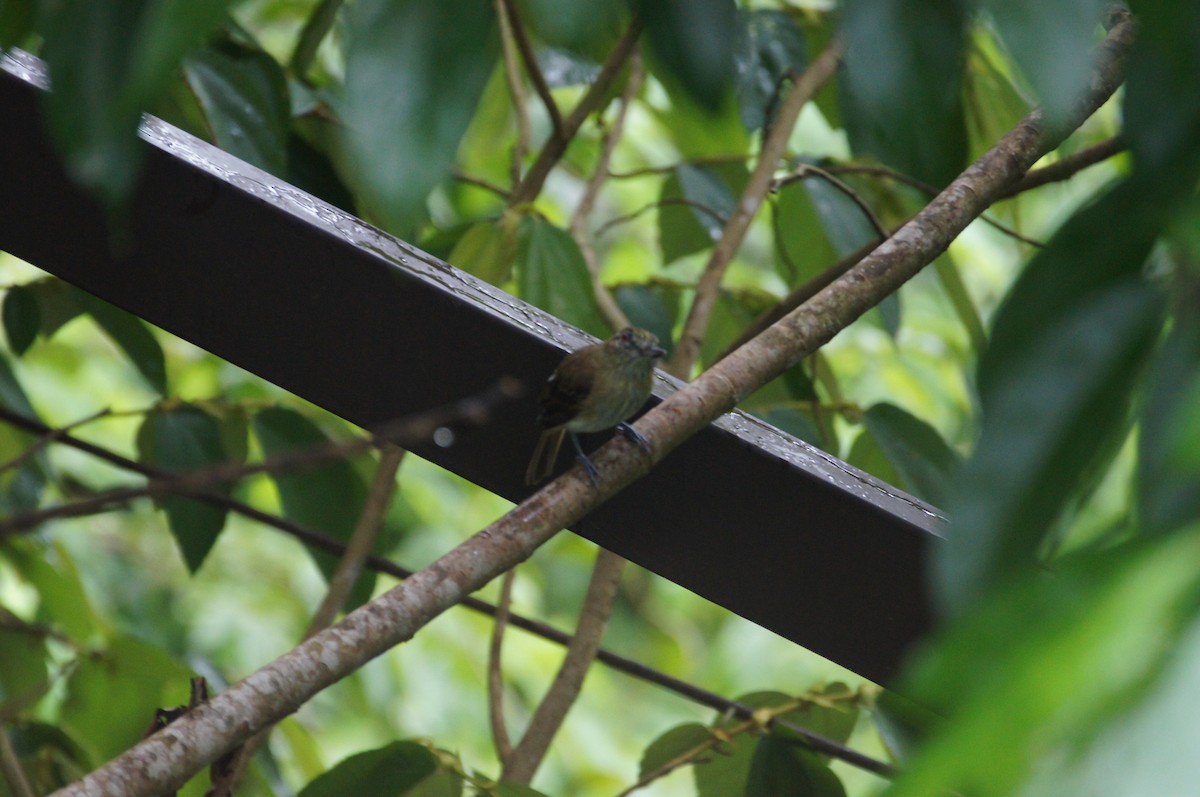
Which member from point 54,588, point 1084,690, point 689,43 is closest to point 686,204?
point 54,588

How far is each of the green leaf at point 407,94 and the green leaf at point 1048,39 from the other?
22cm

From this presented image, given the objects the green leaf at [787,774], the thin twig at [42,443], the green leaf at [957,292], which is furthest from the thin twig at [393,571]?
the green leaf at [957,292]

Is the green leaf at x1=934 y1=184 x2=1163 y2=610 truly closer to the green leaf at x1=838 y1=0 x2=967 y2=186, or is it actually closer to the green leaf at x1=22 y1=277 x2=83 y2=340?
the green leaf at x1=838 y1=0 x2=967 y2=186

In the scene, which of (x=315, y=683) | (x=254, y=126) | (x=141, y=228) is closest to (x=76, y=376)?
(x=254, y=126)

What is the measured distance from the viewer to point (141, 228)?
3.46ft

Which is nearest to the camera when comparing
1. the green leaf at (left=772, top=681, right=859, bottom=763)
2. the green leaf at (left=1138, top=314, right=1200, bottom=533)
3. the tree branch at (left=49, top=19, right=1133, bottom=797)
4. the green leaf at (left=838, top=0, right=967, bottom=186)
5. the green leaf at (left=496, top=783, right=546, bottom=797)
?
the green leaf at (left=1138, top=314, right=1200, bottom=533)

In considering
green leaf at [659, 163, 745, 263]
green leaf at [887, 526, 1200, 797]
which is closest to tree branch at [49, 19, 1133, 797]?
green leaf at [887, 526, 1200, 797]

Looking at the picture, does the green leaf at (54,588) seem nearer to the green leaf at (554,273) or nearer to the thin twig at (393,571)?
the thin twig at (393,571)

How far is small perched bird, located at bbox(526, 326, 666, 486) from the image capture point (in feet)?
3.90

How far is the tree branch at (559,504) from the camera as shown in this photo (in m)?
0.81

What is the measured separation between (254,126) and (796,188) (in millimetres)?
957

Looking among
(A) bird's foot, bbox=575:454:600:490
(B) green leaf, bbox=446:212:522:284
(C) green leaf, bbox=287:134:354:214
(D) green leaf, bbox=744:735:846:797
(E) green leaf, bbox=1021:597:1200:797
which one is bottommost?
(E) green leaf, bbox=1021:597:1200:797

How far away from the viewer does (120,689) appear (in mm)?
1965

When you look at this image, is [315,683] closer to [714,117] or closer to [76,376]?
[714,117]
